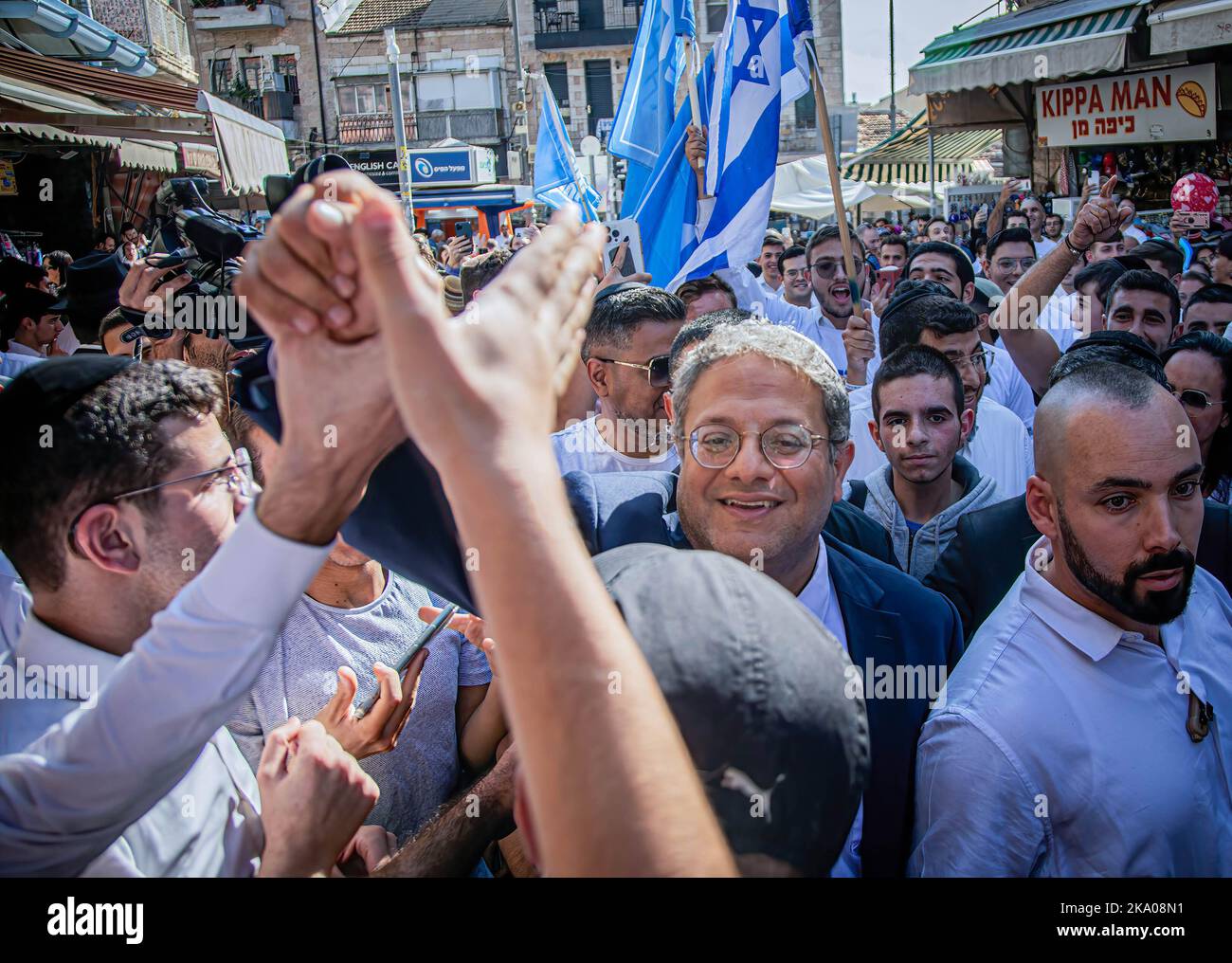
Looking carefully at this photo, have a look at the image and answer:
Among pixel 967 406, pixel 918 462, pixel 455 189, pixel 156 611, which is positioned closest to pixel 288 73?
pixel 455 189

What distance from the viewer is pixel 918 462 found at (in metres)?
3.14

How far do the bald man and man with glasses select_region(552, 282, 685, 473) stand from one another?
1548 mm

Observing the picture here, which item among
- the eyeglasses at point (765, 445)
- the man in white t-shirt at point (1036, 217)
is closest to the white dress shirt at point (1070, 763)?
the eyeglasses at point (765, 445)

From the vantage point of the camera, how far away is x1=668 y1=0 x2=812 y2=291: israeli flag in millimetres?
4715

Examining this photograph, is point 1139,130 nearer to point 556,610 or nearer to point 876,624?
point 876,624

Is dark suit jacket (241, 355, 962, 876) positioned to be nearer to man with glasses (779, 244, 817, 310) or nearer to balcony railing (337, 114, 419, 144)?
man with glasses (779, 244, 817, 310)

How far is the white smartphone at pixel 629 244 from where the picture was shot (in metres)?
4.89

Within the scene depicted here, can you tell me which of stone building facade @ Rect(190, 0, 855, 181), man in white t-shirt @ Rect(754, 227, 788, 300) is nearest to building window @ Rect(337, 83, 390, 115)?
stone building facade @ Rect(190, 0, 855, 181)

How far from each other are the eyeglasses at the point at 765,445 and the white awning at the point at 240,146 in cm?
745

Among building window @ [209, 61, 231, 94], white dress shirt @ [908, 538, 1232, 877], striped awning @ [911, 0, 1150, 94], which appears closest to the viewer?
white dress shirt @ [908, 538, 1232, 877]

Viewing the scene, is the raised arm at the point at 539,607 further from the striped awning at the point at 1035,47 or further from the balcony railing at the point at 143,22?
the balcony railing at the point at 143,22

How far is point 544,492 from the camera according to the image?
0.77 meters

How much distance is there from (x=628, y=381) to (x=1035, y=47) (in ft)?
26.5
